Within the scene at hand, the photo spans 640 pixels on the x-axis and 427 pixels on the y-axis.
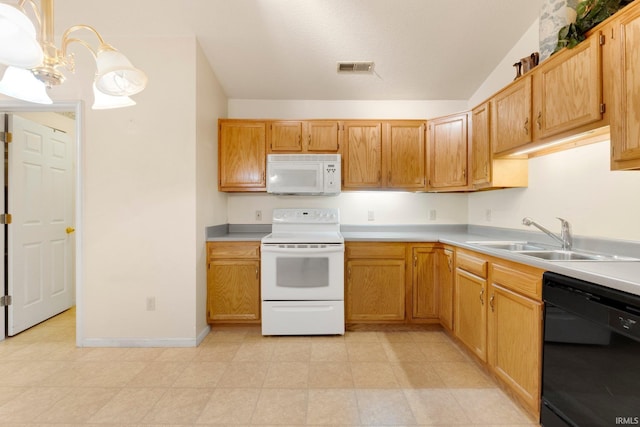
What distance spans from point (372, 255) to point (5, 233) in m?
3.41

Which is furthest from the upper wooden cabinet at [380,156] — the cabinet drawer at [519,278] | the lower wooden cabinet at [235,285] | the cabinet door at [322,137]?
the cabinet drawer at [519,278]

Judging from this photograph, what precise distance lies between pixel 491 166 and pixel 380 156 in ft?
3.62

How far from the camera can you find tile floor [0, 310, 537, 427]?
1.77 metres

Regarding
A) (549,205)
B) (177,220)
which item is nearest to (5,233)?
(177,220)

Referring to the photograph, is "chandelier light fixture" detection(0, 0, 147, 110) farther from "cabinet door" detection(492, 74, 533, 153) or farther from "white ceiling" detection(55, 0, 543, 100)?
"cabinet door" detection(492, 74, 533, 153)

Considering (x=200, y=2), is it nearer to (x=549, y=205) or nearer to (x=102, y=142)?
(x=102, y=142)

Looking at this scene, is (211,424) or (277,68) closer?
(211,424)

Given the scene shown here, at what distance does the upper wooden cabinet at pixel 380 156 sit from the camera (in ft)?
10.9

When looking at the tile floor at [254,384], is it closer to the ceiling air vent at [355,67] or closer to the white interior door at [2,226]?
the white interior door at [2,226]

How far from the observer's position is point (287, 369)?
2.30m

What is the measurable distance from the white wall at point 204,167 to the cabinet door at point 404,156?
180 cm

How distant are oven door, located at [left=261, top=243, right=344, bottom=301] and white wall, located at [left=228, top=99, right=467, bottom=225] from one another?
787 millimetres
